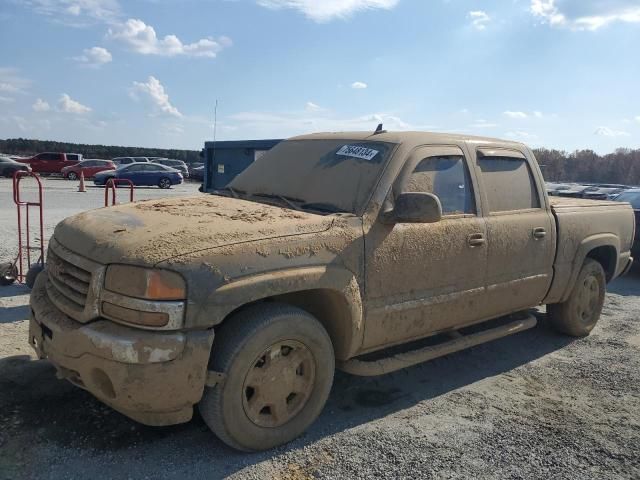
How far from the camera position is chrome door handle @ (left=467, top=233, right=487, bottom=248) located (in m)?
4.12

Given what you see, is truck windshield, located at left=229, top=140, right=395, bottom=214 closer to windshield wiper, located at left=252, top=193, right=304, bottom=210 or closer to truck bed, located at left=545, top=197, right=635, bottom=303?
windshield wiper, located at left=252, top=193, right=304, bottom=210

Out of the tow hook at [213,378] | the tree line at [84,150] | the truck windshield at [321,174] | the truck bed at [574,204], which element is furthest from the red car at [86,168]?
the tow hook at [213,378]

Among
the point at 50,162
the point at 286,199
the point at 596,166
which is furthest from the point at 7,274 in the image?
the point at 596,166

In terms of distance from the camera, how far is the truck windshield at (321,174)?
377 cm

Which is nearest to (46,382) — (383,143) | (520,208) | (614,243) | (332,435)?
(332,435)

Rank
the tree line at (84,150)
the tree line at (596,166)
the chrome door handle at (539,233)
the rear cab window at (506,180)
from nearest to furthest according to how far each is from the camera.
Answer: the rear cab window at (506,180), the chrome door handle at (539,233), the tree line at (596,166), the tree line at (84,150)

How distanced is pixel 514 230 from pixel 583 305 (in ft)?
5.81

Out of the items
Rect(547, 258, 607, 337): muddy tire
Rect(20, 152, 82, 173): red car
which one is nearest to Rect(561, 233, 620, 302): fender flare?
Rect(547, 258, 607, 337): muddy tire

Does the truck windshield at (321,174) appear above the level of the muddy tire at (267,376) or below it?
above

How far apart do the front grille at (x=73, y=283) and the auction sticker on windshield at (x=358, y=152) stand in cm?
196

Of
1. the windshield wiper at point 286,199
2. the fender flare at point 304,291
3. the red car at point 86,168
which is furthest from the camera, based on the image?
the red car at point 86,168

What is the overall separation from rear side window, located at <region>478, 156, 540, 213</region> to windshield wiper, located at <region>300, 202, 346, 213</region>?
1.45m

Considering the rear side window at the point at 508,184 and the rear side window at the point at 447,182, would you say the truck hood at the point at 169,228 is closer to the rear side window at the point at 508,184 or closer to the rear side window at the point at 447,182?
the rear side window at the point at 447,182

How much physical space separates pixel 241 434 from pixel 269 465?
241 mm
